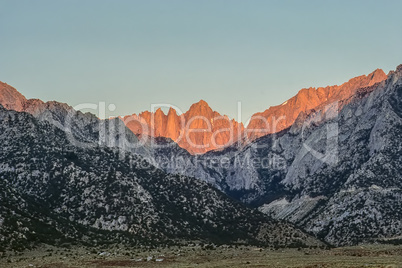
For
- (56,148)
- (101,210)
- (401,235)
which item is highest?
(56,148)

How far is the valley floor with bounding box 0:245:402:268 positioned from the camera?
291ft

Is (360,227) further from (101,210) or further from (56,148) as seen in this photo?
(56,148)

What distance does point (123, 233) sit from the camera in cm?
14288

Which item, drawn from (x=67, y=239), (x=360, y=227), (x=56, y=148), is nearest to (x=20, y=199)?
(x=67, y=239)

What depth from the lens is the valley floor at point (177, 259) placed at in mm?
88812

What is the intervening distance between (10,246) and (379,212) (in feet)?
476

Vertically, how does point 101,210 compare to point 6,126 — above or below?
below

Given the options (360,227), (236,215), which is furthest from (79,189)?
(360,227)

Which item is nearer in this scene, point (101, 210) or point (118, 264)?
point (118, 264)

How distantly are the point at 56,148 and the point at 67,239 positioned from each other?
55.5 metres

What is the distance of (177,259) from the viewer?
102438 mm

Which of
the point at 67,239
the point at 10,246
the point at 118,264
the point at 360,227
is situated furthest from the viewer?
the point at 360,227

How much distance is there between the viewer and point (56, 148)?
17500 cm

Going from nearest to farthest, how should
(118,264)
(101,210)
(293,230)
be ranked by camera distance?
(118,264), (101,210), (293,230)
